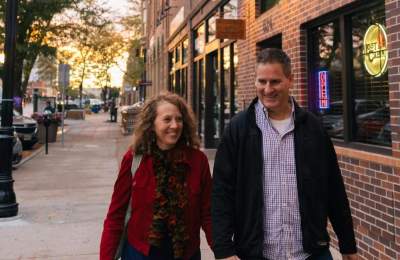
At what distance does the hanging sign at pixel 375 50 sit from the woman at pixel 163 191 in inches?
103

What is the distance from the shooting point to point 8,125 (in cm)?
709

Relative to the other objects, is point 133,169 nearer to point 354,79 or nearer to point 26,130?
point 354,79

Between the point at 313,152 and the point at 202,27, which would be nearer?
the point at 313,152

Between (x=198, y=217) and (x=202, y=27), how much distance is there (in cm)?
1288

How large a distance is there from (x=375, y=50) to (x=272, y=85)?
289 centimetres

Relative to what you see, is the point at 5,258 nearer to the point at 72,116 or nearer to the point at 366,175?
the point at 366,175

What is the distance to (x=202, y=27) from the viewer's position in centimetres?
1520

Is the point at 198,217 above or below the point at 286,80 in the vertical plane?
below

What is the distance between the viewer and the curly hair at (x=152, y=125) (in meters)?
2.84

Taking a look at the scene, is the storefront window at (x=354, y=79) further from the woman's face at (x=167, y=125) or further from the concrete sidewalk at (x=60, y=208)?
the woman's face at (x=167, y=125)

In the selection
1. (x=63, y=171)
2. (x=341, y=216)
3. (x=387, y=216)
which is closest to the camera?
(x=341, y=216)

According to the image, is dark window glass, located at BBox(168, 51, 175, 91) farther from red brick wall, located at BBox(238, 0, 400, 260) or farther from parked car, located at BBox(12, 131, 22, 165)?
red brick wall, located at BBox(238, 0, 400, 260)

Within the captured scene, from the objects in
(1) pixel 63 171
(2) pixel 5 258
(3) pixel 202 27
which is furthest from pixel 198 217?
(3) pixel 202 27

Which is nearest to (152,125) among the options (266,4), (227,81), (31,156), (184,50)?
(266,4)
